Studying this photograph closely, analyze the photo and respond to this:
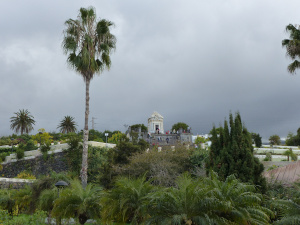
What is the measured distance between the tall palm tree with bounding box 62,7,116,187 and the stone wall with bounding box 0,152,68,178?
42.4ft

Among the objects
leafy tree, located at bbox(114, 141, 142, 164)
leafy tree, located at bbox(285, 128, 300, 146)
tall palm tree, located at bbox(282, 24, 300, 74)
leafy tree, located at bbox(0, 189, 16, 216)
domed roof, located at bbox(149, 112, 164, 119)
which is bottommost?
leafy tree, located at bbox(0, 189, 16, 216)

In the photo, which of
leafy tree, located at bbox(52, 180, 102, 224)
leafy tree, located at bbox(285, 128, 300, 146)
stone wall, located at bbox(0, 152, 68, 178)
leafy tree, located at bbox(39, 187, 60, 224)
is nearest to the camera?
leafy tree, located at bbox(52, 180, 102, 224)

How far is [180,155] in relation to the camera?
18891 millimetres

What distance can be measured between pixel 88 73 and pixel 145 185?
39.7 ft

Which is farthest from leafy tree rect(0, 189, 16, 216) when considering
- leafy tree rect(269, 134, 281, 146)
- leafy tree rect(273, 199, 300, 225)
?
leafy tree rect(269, 134, 281, 146)

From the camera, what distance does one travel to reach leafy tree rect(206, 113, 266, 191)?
1220cm

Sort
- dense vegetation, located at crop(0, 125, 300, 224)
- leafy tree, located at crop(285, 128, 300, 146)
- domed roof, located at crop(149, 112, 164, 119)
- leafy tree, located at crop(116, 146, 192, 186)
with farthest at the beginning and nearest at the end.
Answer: domed roof, located at crop(149, 112, 164, 119) → leafy tree, located at crop(285, 128, 300, 146) → leafy tree, located at crop(116, 146, 192, 186) → dense vegetation, located at crop(0, 125, 300, 224)

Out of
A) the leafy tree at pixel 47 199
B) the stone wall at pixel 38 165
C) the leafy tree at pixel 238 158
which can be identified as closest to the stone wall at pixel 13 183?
the stone wall at pixel 38 165

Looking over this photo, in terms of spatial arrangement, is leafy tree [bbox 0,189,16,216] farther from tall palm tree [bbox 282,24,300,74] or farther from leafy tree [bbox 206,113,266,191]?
tall palm tree [bbox 282,24,300,74]

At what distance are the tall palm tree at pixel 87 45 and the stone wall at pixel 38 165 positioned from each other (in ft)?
42.4

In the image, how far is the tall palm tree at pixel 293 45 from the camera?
19.1 m

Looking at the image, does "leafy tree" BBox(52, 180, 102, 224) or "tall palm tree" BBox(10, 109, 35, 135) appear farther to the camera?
"tall palm tree" BBox(10, 109, 35, 135)

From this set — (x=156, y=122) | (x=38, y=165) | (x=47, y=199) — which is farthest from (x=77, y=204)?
(x=156, y=122)

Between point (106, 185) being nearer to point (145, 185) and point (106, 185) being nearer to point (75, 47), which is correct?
point (75, 47)
